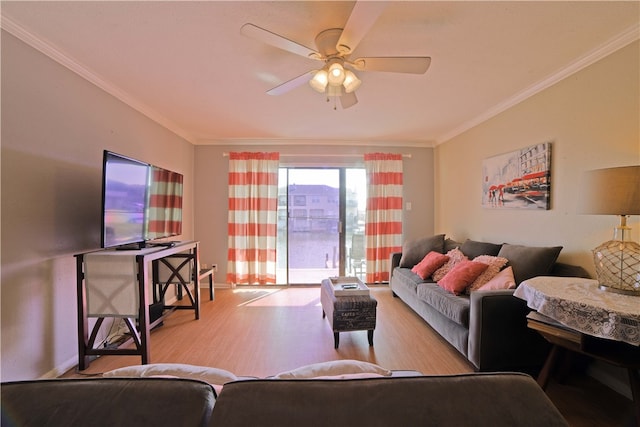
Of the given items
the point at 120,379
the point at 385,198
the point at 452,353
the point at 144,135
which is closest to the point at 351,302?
the point at 452,353

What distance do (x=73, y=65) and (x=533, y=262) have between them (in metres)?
3.95

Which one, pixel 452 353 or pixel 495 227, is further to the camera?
pixel 495 227

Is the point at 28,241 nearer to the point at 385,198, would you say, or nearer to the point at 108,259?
the point at 108,259

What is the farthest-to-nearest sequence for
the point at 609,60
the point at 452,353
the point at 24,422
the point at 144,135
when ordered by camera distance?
the point at 144,135, the point at 452,353, the point at 609,60, the point at 24,422

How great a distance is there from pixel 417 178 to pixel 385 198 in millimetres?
686

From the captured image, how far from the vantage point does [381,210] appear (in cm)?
423

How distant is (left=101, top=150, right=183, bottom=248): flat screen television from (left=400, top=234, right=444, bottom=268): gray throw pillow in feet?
9.65

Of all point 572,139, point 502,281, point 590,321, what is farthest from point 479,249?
point 590,321

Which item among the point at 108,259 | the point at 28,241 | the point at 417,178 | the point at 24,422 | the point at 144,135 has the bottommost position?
the point at 24,422

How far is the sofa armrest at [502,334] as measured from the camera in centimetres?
190

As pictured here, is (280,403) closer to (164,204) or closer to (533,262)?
(533,262)

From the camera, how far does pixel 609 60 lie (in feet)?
6.18

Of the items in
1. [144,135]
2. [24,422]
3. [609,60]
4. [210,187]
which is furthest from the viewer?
[210,187]

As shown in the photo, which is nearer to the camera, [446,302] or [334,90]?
[334,90]
